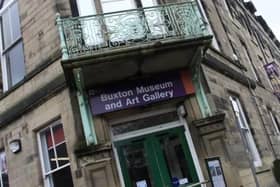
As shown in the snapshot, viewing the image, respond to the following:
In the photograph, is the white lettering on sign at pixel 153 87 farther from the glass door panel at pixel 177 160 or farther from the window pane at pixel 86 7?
the window pane at pixel 86 7

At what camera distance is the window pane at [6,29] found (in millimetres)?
9435

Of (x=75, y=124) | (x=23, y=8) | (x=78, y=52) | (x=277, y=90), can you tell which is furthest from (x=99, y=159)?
(x=277, y=90)

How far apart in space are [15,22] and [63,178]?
4596mm

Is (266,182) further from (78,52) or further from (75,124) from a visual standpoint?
(78,52)

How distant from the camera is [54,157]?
7.57 m

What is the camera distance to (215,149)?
22.7 feet

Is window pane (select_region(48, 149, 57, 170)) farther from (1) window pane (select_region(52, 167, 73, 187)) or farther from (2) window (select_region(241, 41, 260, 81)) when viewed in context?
(2) window (select_region(241, 41, 260, 81))

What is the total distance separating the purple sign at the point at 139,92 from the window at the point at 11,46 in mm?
2823

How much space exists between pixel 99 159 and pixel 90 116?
3.05 ft

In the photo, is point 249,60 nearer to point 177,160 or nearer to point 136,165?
point 177,160

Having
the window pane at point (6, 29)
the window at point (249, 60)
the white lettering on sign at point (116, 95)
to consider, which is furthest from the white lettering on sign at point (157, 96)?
the window at point (249, 60)

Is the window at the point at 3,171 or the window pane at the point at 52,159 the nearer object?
the window pane at the point at 52,159

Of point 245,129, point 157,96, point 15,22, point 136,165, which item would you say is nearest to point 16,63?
point 15,22

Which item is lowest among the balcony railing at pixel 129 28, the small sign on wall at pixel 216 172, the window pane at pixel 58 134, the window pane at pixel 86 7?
the small sign on wall at pixel 216 172
